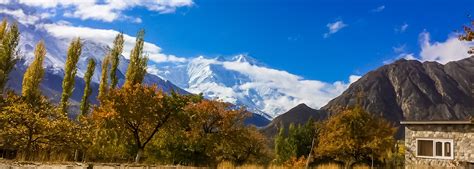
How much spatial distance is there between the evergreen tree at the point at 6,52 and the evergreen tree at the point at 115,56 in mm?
8329

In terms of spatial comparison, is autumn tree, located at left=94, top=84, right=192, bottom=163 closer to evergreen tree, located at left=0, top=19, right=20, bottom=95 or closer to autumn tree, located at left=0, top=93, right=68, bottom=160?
autumn tree, located at left=0, top=93, right=68, bottom=160

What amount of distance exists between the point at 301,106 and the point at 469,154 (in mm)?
161369

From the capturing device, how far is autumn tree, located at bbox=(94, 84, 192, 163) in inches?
933

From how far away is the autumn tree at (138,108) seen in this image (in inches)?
933

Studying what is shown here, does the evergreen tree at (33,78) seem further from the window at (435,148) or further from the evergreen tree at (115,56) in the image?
the window at (435,148)

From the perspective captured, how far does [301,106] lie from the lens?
618 ft

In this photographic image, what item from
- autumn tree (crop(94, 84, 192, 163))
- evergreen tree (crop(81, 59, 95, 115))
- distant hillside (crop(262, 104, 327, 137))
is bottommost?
autumn tree (crop(94, 84, 192, 163))

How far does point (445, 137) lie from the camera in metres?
28.3

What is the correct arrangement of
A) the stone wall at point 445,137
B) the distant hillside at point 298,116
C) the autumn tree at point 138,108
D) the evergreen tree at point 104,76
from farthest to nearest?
the distant hillside at point 298,116 < the evergreen tree at point 104,76 < the stone wall at point 445,137 < the autumn tree at point 138,108

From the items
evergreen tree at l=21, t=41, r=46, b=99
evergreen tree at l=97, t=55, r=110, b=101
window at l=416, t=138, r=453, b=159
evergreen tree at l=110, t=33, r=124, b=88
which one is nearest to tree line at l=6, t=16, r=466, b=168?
window at l=416, t=138, r=453, b=159

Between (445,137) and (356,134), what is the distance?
5.13 meters

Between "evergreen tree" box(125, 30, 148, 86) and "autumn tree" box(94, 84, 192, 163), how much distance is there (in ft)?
53.2

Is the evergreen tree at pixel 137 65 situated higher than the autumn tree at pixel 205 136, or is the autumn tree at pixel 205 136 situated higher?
the evergreen tree at pixel 137 65

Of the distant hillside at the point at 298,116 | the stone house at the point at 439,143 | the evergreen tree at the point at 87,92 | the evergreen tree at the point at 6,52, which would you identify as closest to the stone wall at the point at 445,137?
the stone house at the point at 439,143
